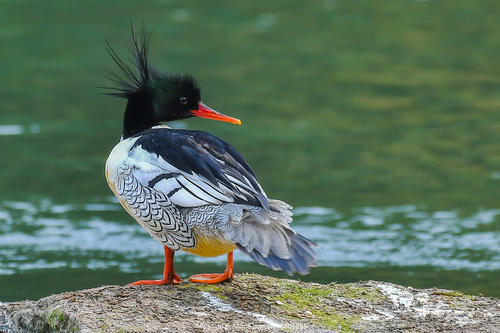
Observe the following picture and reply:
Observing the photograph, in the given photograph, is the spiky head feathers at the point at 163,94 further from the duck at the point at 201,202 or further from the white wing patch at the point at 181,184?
the white wing patch at the point at 181,184

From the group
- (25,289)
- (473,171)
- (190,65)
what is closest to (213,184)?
(25,289)

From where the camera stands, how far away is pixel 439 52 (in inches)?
659

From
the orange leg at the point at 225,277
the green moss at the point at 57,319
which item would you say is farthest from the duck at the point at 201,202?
the green moss at the point at 57,319

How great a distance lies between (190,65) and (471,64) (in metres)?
4.72

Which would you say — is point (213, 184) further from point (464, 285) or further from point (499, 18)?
point (499, 18)

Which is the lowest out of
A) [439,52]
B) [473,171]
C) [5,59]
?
[473,171]

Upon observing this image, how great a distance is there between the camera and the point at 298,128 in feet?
43.3

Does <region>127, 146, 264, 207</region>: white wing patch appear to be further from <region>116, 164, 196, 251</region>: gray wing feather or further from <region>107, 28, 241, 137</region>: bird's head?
<region>107, 28, 241, 137</region>: bird's head

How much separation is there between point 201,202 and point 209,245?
30 cm

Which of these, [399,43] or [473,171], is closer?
[473,171]

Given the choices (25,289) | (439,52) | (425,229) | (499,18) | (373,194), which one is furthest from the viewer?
(499,18)

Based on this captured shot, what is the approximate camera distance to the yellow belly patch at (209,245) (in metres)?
5.57

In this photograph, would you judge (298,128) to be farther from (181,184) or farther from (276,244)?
(276,244)

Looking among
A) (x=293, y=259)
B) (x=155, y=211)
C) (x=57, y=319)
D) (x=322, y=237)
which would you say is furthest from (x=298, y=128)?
(x=57, y=319)
